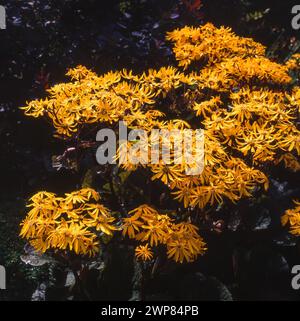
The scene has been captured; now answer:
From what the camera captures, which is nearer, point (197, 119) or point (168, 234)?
point (168, 234)

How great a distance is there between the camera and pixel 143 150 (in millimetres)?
2275

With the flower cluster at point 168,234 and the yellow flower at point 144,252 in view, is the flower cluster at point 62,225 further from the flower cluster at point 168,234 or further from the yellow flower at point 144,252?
the yellow flower at point 144,252

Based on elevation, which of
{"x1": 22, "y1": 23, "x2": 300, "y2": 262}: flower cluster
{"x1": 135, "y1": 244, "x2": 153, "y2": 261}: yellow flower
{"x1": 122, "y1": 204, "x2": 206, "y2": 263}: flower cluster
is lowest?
{"x1": 135, "y1": 244, "x2": 153, "y2": 261}: yellow flower

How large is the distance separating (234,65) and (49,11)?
1.73 metres

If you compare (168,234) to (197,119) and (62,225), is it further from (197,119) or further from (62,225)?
(197,119)

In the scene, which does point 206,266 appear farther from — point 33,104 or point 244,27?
point 244,27

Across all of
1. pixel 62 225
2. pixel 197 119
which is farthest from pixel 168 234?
pixel 197 119

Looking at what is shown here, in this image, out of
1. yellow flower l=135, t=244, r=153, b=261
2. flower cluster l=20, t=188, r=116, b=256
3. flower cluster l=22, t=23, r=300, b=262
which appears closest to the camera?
flower cluster l=20, t=188, r=116, b=256

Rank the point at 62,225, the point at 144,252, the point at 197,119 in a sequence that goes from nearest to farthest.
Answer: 1. the point at 62,225
2. the point at 144,252
3. the point at 197,119

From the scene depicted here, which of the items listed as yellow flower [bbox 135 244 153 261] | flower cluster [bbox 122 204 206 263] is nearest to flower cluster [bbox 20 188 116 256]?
flower cluster [bbox 122 204 206 263]

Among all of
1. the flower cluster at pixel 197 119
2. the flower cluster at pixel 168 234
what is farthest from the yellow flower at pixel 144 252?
the flower cluster at pixel 168 234

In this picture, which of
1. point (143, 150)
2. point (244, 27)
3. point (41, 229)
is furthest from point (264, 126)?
point (244, 27)

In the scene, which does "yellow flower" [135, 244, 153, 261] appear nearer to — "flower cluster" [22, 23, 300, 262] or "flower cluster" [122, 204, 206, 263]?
"flower cluster" [22, 23, 300, 262]

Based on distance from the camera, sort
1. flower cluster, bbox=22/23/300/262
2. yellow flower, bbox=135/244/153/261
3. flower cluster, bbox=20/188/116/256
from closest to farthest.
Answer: flower cluster, bbox=20/188/116/256 → flower cluster, bbox=22/23/300/262 → yellow flower, bbox=135/244/153/261
